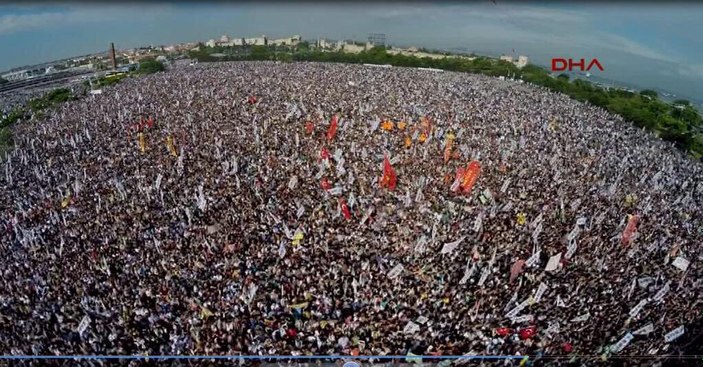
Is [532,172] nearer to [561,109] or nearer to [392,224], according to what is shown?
[392,224]

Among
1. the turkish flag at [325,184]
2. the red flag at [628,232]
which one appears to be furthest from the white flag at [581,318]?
the turkish flag at [325,184]

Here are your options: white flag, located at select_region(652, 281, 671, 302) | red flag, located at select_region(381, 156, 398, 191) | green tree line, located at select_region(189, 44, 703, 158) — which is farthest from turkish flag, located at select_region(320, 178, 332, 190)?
green tree line, located at select_region(189, 44, 703, 158)

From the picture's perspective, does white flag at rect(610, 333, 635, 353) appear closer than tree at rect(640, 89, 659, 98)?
Yes

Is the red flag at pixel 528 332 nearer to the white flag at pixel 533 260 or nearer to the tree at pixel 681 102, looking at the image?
the white flag at pixel 533 260

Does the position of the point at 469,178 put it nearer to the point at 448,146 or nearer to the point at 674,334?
the point at 448,146

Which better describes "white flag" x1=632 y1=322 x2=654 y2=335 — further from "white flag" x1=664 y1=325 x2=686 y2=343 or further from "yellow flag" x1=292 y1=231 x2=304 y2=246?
"yellow flag" x1=292 y1=231 x2=304 y2=246

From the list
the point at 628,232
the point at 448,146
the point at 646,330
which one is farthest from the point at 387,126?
the point at 646,330
